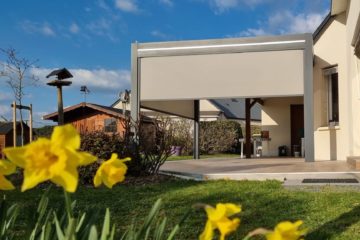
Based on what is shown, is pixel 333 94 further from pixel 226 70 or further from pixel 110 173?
pixel 110 173

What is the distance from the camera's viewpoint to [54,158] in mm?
1075

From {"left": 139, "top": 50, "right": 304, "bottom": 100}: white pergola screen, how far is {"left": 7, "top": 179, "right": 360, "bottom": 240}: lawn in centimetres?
432

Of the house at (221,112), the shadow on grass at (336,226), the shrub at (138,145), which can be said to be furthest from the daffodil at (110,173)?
the house at (221,112)

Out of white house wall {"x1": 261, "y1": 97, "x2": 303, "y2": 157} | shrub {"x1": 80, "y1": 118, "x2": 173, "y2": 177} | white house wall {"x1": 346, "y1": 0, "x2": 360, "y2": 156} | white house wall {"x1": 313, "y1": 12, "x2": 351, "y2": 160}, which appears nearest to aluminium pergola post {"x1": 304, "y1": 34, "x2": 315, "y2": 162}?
white house wall {"x1": 346, "y1": 0, "x2": 360, "y2": 156}

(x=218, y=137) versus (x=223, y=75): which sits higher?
(x=223, y=75)

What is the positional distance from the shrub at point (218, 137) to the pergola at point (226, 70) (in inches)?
526

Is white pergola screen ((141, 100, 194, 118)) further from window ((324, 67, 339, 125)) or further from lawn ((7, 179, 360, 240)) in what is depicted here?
lawn ((7, 179, 360, 240))

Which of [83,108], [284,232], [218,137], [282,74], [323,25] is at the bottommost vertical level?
[284,232]

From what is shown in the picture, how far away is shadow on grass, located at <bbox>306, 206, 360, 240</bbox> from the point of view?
429 cm

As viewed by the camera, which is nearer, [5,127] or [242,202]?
[242,202]

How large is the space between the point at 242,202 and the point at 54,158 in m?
5.25

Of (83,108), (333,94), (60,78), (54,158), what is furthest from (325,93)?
(83,108)

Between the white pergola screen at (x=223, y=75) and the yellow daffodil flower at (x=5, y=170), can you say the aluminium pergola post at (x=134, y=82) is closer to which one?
the white pergola screen at (x=223, y=75)

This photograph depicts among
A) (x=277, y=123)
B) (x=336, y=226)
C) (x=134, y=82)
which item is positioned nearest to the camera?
(x=336, y=226)
